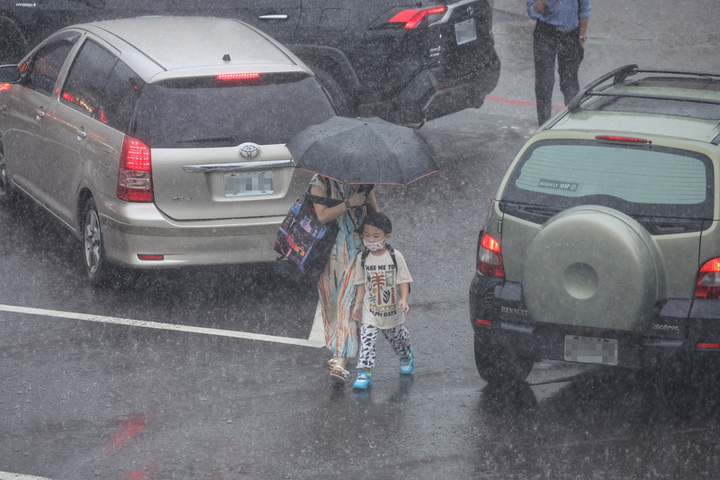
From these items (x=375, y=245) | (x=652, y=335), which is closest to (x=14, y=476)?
(x=375, y=245)

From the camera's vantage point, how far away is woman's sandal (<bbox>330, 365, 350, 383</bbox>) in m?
6.43

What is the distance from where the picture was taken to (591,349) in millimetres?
5629

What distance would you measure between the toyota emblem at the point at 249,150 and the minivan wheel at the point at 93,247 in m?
1.21

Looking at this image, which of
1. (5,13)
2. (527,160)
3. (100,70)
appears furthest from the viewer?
(5,13)

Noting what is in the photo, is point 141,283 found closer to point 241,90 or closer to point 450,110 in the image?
point 241,90

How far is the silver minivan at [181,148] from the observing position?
7.42 m

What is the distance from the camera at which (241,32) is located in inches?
351

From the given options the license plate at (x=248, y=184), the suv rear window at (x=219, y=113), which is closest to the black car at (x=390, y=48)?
the suv rear window at (x=219, y=113)

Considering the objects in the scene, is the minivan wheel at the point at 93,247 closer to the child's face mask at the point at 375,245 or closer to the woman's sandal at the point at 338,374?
the woman's sandal at the point at 338,374

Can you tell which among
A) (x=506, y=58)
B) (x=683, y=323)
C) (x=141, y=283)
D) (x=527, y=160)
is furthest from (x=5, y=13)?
(x=683, y=323)

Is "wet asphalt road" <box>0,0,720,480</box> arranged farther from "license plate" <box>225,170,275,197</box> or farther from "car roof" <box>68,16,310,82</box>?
"car roof" <box>68,16,310,82</box>

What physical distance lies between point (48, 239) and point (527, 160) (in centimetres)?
484

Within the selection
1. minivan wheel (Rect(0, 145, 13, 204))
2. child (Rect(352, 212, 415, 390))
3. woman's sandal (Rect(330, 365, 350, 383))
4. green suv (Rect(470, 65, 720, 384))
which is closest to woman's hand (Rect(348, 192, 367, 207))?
child (Rect(352, 212, 415, 390))

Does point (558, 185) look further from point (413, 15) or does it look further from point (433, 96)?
point (413, 15)
